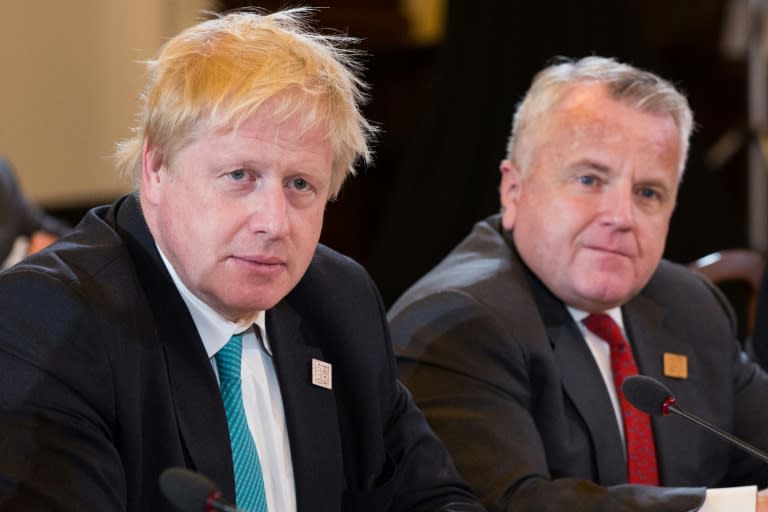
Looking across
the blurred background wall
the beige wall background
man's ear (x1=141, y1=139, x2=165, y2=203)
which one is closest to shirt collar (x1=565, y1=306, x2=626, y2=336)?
man's ear (x1=141, y1=139, x2=165, y2=203)

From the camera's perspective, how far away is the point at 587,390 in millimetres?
2531

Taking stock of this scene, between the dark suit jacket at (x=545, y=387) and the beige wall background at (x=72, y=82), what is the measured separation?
15.8 feet

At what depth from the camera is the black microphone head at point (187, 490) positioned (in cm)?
149

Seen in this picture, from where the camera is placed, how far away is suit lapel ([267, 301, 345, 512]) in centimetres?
202

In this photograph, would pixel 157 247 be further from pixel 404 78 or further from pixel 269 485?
pixel 404 78

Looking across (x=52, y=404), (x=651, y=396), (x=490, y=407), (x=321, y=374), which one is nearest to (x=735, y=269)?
(x=490, y=407)

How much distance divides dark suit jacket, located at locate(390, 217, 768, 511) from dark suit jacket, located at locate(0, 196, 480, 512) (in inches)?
6.3

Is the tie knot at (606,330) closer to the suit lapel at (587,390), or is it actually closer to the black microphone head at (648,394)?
the suit lapel at (587,390)

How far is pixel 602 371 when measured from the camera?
2617 mm

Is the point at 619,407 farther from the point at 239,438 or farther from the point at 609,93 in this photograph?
the point at 239,438

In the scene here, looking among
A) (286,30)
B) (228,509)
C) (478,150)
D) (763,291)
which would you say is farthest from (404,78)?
(228,509)

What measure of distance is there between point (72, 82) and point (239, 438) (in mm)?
5780

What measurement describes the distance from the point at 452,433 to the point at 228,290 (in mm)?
674

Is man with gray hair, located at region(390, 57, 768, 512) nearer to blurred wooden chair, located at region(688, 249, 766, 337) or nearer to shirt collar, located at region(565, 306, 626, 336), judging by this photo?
shirt collar, located at region(565, 306, 626, 336)
